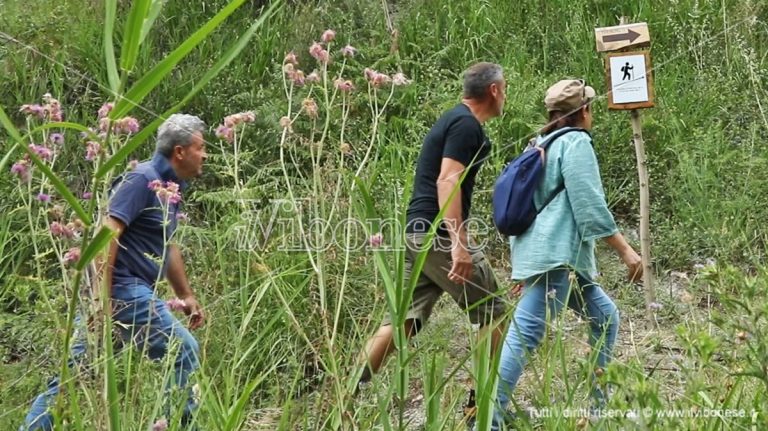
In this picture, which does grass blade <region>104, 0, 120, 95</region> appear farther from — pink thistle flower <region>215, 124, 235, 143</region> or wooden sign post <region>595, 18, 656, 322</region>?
wooden sign post <region>595, 18, 656, 322</region>

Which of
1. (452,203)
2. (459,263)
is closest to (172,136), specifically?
(452,203)

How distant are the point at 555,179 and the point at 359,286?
1714 mm

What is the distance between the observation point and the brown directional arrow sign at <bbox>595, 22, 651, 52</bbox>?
504 cm

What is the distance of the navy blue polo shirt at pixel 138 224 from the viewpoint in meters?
3.45

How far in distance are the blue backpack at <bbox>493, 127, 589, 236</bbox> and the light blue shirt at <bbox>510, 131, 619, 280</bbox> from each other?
0.02m

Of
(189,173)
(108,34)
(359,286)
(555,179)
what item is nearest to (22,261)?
(359,286)

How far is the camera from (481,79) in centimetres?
407

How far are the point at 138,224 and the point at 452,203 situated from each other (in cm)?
119

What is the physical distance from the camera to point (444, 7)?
8.56 meters

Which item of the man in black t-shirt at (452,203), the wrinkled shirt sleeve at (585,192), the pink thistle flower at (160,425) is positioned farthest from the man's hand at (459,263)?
the pink thistle flower at (160,425)

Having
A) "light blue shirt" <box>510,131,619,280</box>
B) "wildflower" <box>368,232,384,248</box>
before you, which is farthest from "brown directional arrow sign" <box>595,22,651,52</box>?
"wildflower" <box>368,232,384,248</box>

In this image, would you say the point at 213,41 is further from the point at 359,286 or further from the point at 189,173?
the point at 189,173

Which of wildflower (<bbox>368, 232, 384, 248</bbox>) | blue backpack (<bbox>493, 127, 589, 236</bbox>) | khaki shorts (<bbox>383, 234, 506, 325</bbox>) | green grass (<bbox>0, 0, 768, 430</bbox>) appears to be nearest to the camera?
wildflower (<bbox>368, 232, 384, 248</bbox>)

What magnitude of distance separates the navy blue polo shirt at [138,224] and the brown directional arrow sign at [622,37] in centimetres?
248
